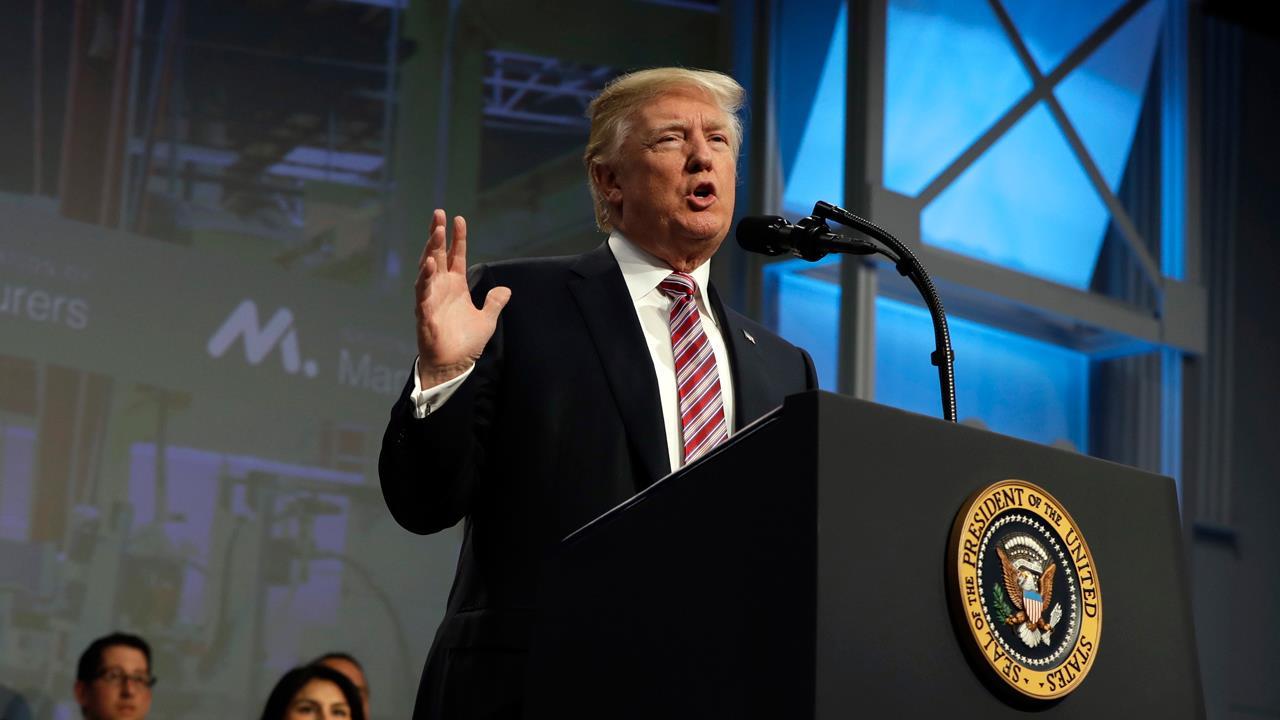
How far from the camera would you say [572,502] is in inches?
60.1

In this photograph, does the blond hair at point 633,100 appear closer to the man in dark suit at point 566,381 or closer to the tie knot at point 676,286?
the man in dark suit at point 566,381

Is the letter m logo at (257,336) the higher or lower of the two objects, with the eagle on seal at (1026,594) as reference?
higher

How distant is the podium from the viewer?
1079mm

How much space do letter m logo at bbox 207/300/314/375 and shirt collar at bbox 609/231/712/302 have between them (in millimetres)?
2620

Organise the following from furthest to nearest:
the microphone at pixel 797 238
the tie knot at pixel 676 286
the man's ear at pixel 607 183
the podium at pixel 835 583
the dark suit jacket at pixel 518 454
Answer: the man's ear at pixel 607 183, the tie knot at pixel 676 286, the microphone at pixel 797 238, the dark suit jacket at pixel 518 454, the podium at pixel 835 583

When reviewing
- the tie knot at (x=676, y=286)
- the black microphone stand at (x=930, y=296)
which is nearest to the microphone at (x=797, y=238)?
the black microphone stand at (x=930, y=296)

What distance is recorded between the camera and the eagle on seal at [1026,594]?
1148 millimetres

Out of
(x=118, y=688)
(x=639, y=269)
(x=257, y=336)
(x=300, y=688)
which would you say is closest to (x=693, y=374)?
(x=639, y=269)

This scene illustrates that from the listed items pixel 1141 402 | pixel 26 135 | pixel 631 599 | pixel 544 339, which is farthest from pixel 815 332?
pixel 631 599

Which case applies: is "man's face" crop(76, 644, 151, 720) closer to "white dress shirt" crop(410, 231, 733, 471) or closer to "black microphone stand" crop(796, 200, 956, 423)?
"white dress shirt" crop(410, 231, 733, 471)

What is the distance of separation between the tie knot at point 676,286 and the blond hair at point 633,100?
0.62 ft

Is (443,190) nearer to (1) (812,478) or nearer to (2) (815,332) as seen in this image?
(2) (815,332)

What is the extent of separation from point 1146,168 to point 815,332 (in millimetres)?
1565

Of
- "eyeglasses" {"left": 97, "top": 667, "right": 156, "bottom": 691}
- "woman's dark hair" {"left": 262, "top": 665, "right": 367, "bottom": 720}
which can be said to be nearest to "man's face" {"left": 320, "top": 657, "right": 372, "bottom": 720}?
"woman's dark hair" {"left": 262, "top": 665, "right": 367, "bottom": 720}
